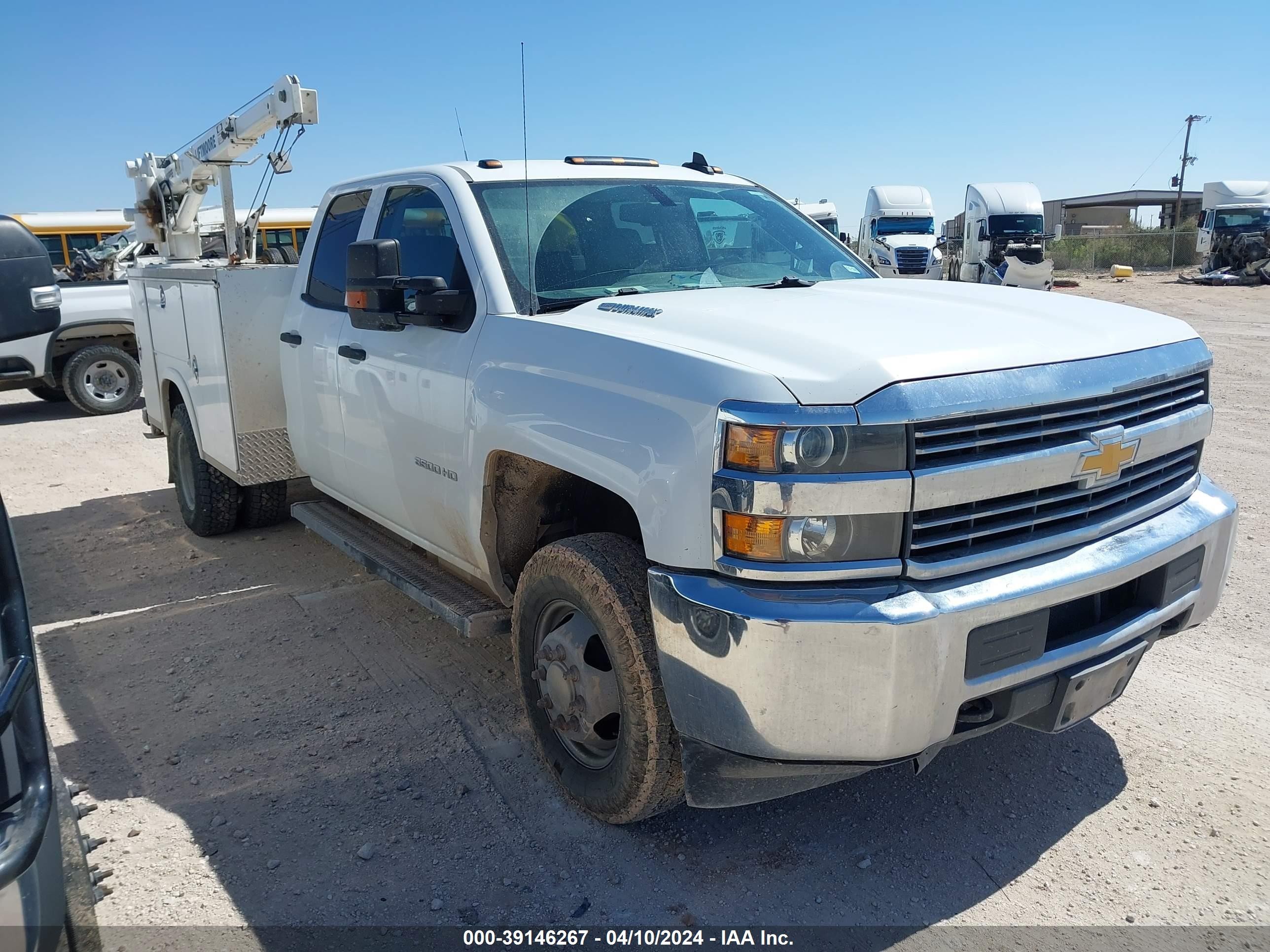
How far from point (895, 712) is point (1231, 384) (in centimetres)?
1056

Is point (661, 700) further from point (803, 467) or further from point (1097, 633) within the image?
point (1097, 633)

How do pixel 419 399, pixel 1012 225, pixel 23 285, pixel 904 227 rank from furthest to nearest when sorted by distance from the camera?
pixel 904 227, pixel 1012 225, pixel 419 399, pixel 23 285

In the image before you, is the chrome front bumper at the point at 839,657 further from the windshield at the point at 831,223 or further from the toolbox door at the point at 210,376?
the windshield at the point at 831,223

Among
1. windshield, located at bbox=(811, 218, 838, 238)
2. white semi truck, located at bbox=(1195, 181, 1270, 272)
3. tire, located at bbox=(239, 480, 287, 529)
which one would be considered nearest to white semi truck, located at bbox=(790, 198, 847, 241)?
windshield, located at bbox=(811, 218, 838, 238)

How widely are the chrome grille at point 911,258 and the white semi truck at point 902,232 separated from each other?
0.04 ft

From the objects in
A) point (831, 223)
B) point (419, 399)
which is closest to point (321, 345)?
point (419, 399)

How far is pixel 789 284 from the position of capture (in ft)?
12.5

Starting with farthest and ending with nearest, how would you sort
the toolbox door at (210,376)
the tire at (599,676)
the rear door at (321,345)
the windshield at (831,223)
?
the windshield at (831,223) → the toolbox door at (210,376) → the rear door at (321,345) → the tire at (599,676)

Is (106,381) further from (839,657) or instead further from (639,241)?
(839,657)

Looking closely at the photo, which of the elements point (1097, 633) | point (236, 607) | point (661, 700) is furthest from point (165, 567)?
point (1097, 633)

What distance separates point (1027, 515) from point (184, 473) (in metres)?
5.68

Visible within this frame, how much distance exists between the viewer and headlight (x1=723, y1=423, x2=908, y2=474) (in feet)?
7.67

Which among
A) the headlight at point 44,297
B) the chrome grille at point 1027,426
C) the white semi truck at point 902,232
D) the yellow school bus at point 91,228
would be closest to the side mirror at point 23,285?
the headlight at point 44,297

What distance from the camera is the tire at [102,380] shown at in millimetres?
11445
